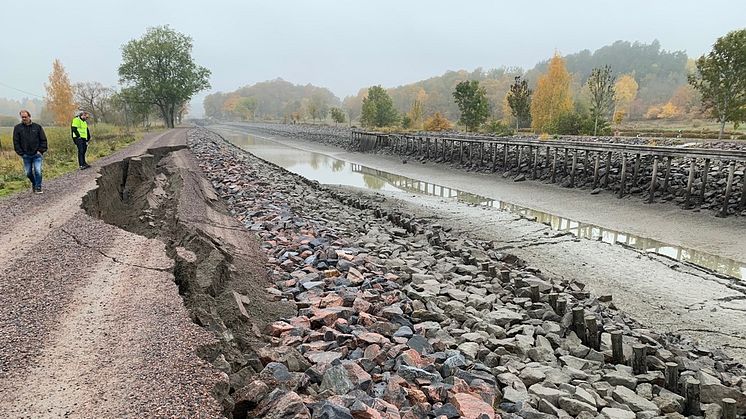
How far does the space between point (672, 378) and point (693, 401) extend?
0.30 m

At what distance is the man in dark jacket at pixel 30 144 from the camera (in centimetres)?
998

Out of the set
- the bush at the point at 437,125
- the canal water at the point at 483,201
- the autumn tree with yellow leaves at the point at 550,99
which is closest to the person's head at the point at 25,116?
the canal water at the point at 483,201

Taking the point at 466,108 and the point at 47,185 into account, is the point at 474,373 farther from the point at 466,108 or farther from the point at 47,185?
the point at 466,108

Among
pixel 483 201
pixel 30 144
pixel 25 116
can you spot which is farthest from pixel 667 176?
pixel 25 116

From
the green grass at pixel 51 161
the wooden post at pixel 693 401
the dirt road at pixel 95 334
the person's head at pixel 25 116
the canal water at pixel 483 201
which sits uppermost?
the person's head at pixel 25 116

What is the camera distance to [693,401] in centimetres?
430

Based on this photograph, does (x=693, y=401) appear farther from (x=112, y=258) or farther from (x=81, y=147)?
(x=81, y=147)

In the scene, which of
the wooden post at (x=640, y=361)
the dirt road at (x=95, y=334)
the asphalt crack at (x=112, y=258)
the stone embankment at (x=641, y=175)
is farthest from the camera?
the stone embankment at (x=641, y=175)

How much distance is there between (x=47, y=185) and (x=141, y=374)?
404 inches

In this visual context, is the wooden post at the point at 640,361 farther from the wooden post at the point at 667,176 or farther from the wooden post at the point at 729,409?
the wooden post at the point at 667,176

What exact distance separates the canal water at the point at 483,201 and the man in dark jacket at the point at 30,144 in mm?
13077

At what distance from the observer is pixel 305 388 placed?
12.1 ft

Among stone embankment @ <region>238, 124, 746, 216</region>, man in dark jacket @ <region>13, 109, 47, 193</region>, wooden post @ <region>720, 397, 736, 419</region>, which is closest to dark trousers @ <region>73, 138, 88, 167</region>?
man in dark jacket @ <region>13, 109, 47, 193</region>

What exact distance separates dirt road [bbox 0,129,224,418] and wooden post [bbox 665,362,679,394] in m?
4.33
